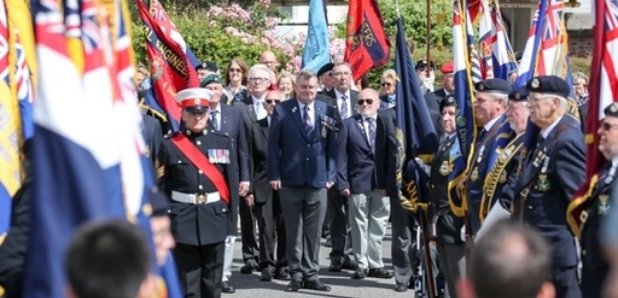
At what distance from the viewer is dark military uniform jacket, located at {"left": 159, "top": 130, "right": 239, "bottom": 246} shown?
34.0ft

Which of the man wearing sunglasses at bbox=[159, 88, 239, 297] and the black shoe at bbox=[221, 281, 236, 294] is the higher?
the man wearing sunglasses at bbox=[159, 88, 239, 297]

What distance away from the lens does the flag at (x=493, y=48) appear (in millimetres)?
10836

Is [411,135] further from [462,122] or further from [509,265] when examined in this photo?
[509,265]

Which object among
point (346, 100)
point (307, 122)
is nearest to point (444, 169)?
point (307, 122)

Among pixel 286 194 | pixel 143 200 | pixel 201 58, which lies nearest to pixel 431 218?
pixel 286 194

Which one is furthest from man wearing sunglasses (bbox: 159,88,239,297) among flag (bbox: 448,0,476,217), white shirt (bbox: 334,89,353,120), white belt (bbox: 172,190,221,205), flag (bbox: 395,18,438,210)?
white shirt (bbox: 334,89,353,120)

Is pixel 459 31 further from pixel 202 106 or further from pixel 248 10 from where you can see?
pixel 248 10

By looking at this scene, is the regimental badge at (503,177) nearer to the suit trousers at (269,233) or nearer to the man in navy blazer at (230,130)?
the man in navy blazer at (230,130)

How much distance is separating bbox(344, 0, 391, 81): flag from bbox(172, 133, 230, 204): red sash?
5.52 meters

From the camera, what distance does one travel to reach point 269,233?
13633 mm

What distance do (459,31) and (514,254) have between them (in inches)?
275

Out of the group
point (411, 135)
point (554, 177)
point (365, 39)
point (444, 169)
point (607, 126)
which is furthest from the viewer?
point (365, 39)

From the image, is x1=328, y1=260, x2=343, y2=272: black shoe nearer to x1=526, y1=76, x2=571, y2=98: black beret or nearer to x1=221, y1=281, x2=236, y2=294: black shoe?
x1=221, y1=281, x2=236, y2=294: black shoe

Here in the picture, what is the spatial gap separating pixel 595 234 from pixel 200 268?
12.1ft
